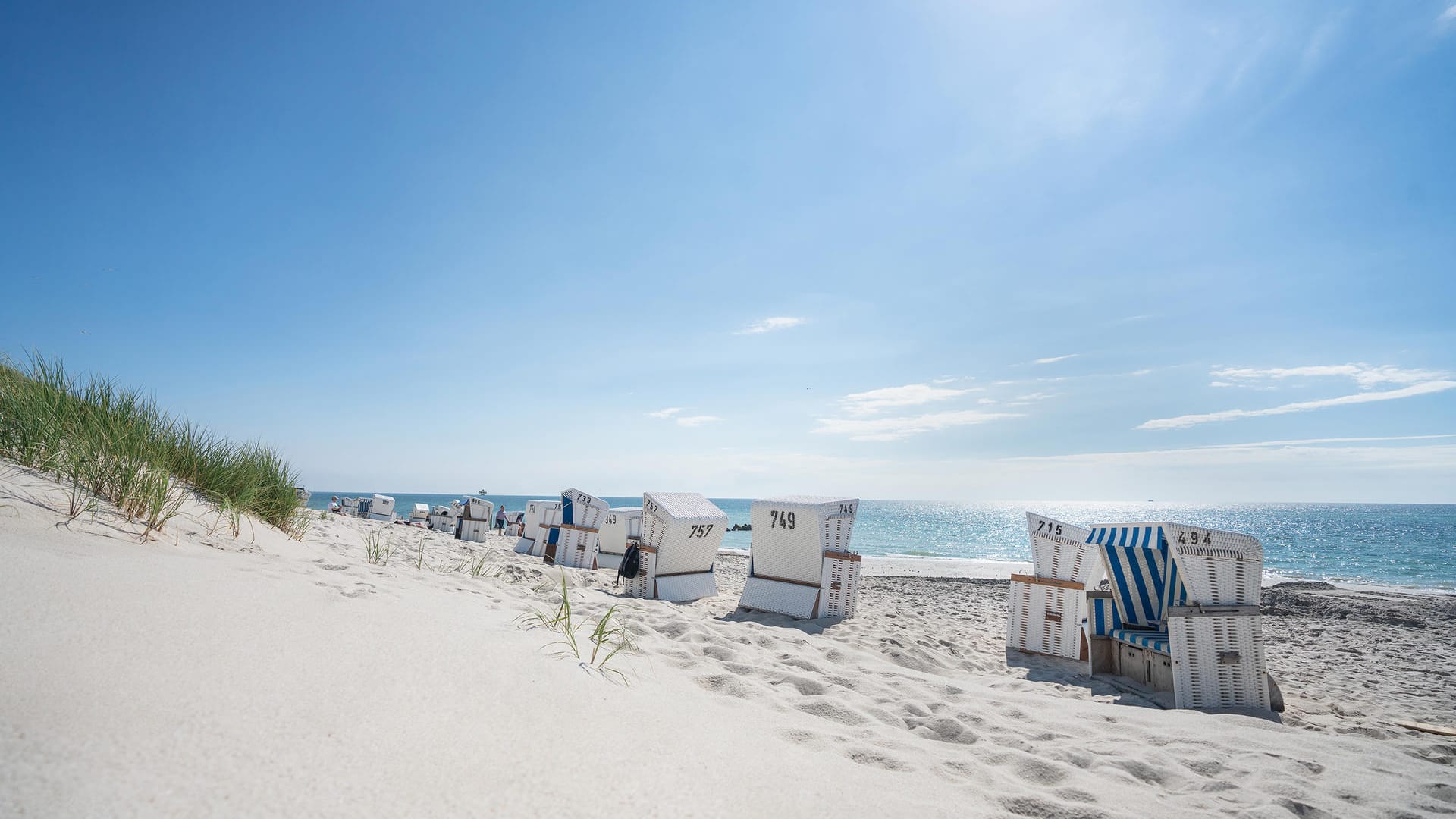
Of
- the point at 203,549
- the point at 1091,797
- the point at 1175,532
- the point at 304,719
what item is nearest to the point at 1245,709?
the point at 1175,532

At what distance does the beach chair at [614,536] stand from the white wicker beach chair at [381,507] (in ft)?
47.4

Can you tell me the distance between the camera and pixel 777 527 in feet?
33.7

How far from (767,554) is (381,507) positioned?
2291 centimetres

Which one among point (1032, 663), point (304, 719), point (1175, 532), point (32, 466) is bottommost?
point (1032, 663)

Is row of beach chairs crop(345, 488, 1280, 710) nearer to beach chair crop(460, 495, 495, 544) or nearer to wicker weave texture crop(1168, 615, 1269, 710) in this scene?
wicker weave texture crop(1168, 615, 1269, 710)

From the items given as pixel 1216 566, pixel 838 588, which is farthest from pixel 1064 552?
pixel 838 588

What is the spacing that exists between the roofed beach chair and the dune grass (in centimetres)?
1196

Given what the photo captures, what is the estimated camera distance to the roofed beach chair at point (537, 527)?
18219 millimetres

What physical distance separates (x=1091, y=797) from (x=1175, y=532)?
4.04 metres

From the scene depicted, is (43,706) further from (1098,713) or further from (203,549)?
(1098,713)

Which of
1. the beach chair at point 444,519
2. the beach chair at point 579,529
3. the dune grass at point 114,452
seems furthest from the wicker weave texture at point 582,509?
the beach chair at point 444,519

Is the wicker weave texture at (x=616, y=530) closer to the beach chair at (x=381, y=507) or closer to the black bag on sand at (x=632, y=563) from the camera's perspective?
the black bag on sand at (x=632, y=563)

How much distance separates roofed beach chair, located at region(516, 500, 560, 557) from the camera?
18219mm

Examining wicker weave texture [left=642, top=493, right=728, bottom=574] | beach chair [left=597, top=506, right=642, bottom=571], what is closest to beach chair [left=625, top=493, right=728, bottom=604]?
wicker weave texture [left=642, top=493, right=728, bottom=574]
